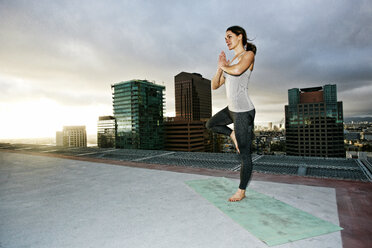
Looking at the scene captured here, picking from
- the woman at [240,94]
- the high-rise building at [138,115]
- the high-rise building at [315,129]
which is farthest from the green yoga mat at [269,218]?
the high-rise building at [315,129]

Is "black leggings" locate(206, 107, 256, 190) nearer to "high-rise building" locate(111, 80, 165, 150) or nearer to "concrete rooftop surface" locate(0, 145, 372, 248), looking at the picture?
"concrete rooftop surface" locate(0, 145, 372, 248)

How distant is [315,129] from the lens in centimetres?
11269

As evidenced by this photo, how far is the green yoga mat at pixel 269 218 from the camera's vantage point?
1.65m

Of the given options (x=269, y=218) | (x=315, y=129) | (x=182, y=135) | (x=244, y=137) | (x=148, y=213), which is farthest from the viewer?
(x=182, y=135)

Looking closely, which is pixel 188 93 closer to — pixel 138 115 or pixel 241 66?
pixel 138 115

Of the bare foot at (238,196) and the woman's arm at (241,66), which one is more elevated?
the woman's arm at (241,66)

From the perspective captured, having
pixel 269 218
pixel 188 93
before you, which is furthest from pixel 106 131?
pixel 269 218

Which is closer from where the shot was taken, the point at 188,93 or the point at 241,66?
the point at 241,66

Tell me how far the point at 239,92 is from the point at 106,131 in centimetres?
13877

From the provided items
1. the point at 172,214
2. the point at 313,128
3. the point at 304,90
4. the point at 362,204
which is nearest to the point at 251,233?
the point at 172,214

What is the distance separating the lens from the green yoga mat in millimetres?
1652

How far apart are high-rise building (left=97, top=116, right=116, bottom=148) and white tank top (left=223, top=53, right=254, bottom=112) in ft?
425

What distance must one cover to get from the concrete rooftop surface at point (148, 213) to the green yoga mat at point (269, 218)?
83mm

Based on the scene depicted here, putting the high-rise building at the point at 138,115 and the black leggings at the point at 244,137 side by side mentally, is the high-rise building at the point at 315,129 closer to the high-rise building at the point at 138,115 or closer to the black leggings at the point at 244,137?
the high-rise building at the point at 138,115
